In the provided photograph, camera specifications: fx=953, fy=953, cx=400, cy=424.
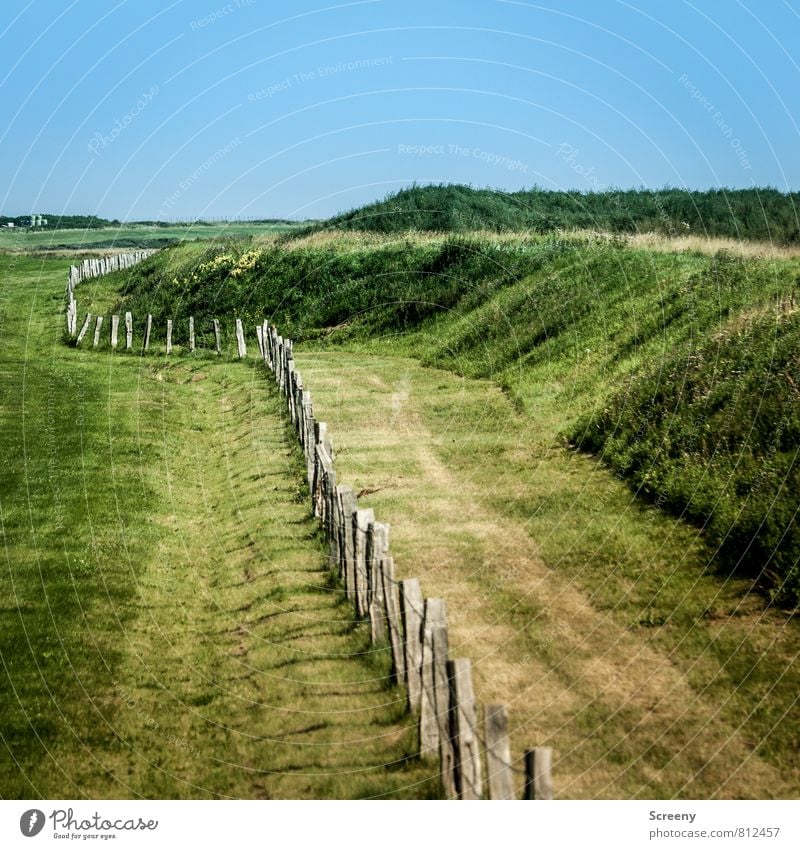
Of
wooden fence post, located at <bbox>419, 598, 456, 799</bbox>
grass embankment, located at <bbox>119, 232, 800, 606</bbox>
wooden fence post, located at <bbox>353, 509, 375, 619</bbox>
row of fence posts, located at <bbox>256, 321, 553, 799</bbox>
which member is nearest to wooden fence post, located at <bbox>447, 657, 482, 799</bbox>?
row of fence posts, located at <bbox>256, 321, 553, 799</bbox>

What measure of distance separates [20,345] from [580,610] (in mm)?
31386

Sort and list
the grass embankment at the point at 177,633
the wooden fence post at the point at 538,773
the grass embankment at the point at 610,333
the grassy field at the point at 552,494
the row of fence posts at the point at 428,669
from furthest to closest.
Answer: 1. the grass embankment at the point at 610,333
2. the grassy field at the point at 552,494
3. the grass embankment at the point at 177,633
4. the row of fence posts at the point at 428,669
5. the wooden fence post at the point at 538,773

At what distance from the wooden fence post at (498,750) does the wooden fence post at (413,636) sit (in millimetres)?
1869

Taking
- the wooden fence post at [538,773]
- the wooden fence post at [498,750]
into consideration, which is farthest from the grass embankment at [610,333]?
the wooden fence post at [538,773]

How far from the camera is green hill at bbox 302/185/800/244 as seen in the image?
42.0m

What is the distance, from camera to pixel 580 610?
1121cm

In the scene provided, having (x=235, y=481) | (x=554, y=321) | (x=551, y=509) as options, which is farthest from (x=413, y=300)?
(x=551, y=509)

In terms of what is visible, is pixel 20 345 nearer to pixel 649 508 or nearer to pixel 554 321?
pixel 554 321

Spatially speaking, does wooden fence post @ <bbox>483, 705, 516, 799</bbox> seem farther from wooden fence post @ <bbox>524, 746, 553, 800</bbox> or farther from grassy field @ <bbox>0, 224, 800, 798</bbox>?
grassy field @ <bbox>0, 224, 800, 798</bbox>

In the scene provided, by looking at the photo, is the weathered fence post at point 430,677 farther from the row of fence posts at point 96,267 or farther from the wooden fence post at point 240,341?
the row of fence posts at point 96,267

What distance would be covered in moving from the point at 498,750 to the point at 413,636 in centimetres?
238
